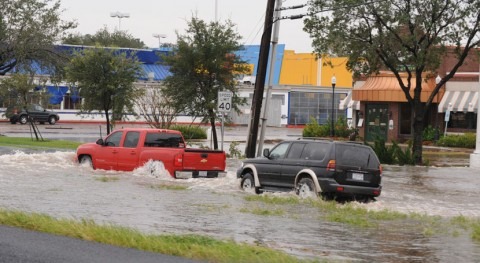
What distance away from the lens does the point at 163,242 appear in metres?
11.3

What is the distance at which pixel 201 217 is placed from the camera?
16469mm

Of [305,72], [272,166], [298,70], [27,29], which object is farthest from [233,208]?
[298,70]

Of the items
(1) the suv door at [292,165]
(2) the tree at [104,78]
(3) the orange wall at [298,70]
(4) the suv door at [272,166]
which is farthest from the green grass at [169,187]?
(3) the orange wall at [298,70]

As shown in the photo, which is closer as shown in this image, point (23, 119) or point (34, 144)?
point (34, 144)

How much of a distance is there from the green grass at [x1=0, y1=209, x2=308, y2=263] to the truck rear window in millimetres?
13138

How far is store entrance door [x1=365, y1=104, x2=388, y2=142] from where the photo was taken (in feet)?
183

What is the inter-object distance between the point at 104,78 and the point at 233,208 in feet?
80.5

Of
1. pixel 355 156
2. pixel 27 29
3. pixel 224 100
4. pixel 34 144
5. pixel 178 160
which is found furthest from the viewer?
pixel 27 29

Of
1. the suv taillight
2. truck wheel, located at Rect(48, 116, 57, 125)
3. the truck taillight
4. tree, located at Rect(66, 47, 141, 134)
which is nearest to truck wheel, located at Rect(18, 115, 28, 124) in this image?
truck wheel, located at Rect(48, 116, 57, 125)

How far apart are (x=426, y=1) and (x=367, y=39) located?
2794 millimetres

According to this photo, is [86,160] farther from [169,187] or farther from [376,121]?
[376,121]

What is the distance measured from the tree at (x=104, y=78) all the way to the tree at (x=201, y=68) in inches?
102

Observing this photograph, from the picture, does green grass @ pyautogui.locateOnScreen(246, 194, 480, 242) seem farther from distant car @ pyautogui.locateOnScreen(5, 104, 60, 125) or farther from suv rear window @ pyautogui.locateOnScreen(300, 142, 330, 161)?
distant car @ pyautogui.locateOnScreen(5, 104, 60, 125)

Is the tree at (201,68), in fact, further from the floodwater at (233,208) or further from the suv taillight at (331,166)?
the suv taillight at (331,166)
